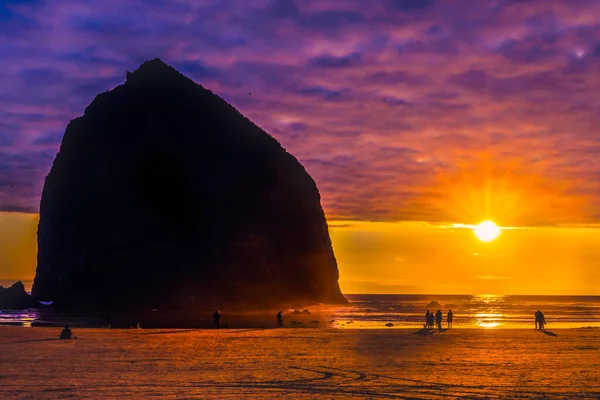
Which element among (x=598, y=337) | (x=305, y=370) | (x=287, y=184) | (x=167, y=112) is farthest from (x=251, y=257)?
(x=305, y=370)

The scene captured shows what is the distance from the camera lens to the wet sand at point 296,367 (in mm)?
20500

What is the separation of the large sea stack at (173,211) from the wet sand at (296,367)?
94.2m

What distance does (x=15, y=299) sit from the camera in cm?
12688

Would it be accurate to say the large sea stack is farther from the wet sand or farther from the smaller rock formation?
the wet sand

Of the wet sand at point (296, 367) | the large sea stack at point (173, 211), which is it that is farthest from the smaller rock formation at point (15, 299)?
the wet sand at point (296, 367)

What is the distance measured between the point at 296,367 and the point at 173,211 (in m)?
122

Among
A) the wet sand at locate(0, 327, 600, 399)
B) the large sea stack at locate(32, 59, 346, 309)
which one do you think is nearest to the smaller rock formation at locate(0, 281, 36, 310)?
the large sea stack at locate(32, 59, 346, 309)

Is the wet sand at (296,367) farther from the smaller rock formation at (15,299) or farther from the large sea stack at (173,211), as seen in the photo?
the large sea stack at (173,211)

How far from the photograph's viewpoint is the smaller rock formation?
12388 cm

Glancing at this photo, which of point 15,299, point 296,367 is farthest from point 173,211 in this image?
point 296,367

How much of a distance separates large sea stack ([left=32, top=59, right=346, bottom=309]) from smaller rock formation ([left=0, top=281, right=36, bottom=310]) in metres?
5.21

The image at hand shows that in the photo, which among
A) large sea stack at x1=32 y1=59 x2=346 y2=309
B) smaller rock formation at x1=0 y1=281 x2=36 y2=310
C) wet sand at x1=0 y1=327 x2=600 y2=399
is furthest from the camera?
large sea stack at x1=32 y1=59 x2=346 y2=309

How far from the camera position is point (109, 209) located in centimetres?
14300

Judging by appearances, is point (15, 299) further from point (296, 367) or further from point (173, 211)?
point (296, 367)
